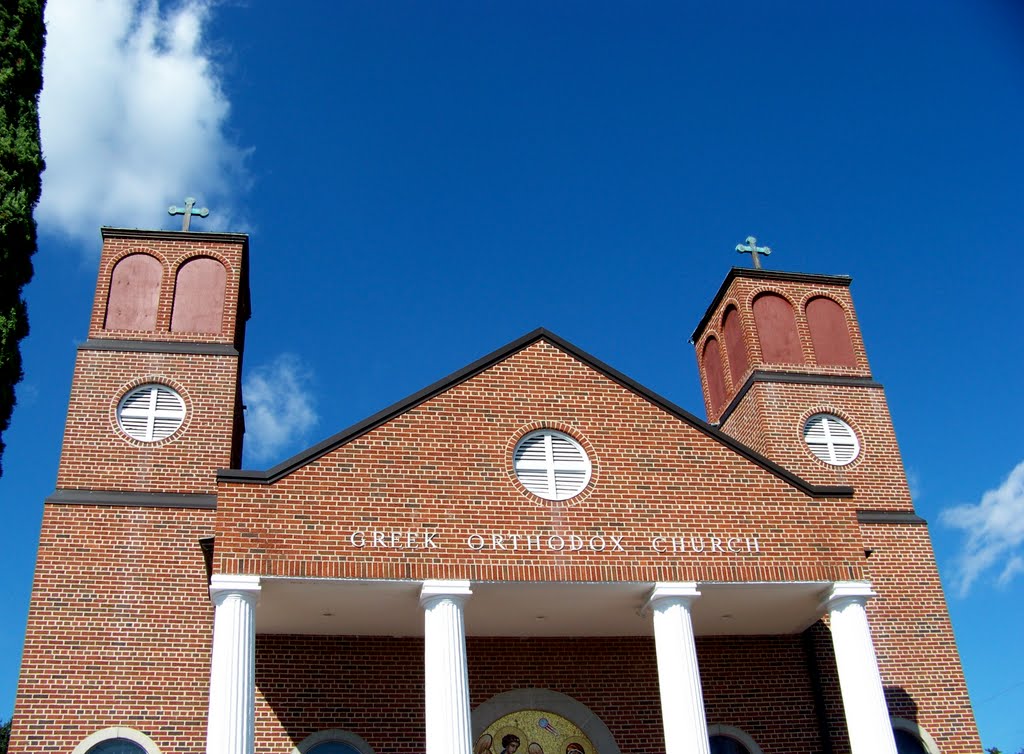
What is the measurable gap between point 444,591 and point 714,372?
1238 cm

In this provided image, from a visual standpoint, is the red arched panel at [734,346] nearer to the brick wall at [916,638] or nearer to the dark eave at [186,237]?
the brick wall at [916,638]

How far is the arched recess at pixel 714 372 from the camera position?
24.2m

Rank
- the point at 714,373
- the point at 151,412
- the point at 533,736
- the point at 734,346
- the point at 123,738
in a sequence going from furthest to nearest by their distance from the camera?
the point at 714,373 → the point at 734,346 → the point at 151,412 → the point at 533,736 → the point at 123,738

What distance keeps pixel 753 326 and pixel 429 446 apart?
9807mm

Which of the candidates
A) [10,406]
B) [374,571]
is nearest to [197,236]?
[10,406]

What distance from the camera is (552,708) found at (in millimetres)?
16875

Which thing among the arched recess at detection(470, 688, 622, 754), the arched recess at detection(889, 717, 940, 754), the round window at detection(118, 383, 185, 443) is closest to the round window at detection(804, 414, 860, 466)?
the arched recess at detection(889, 717, 940, 754)

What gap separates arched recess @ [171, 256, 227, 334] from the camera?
66.0 ft

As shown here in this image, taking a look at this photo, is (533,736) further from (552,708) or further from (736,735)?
(736,735)

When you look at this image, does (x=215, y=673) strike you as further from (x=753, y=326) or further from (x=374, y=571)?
(x=753, y=326)

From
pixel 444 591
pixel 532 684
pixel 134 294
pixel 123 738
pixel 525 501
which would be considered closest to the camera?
pixel 444 591

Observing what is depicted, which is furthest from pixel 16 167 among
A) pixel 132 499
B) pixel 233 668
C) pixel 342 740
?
pixel 342 740

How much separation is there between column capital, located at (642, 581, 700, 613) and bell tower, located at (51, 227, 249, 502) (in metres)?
8.08

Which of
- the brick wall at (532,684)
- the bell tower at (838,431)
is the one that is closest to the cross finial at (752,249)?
the bell tower at (838,431)
